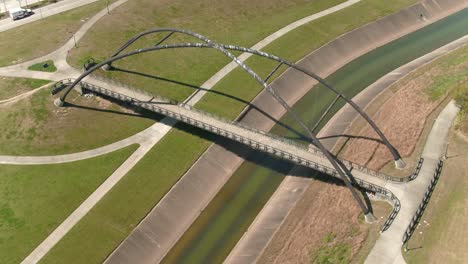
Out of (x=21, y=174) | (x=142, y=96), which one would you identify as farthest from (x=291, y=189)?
(x=21, y=174)

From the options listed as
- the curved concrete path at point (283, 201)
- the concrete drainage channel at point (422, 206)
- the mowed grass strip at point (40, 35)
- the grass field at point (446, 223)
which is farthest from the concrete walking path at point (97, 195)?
the grass field at point (446, 223)

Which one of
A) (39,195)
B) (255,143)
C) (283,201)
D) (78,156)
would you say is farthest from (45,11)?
(283,201)

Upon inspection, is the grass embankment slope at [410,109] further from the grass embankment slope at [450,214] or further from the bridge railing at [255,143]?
the bridge railing at [255,143]

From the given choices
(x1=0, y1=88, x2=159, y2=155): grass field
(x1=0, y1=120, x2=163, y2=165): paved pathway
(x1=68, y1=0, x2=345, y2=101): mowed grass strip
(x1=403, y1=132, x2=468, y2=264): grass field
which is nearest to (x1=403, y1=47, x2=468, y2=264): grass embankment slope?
(x1=403, y1=132, x2=468, y2=264): grass field

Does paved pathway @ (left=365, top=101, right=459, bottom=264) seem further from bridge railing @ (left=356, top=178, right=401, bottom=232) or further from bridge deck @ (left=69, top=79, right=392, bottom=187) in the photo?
bridge deck @ (left=69, top=79, right=392, bottom=187)

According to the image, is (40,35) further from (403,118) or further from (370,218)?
(370,218)
